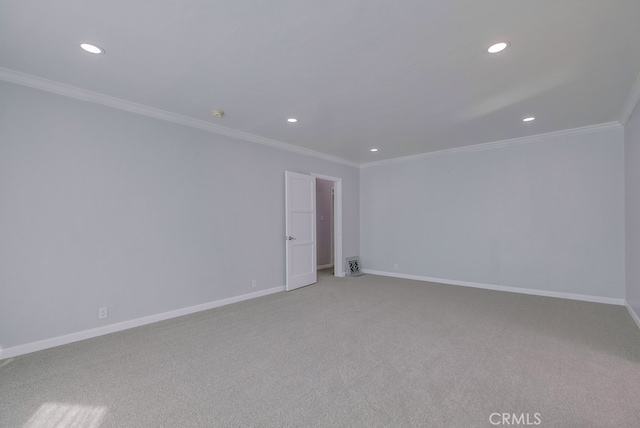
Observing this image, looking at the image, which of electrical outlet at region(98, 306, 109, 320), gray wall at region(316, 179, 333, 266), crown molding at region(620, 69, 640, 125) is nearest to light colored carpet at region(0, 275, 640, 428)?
electrical outlet at region(98, 306, 109, 320)

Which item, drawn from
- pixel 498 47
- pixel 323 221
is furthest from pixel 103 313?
pixel 323 221

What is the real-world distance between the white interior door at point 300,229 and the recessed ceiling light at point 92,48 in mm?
3120

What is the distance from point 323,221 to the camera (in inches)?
309

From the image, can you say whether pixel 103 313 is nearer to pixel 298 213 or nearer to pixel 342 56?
pixel 298 213

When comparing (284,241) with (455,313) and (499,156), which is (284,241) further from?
(499,156)

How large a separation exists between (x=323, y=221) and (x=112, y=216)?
5.12 metres

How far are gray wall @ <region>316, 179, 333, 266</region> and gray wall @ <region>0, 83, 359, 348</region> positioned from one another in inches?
116

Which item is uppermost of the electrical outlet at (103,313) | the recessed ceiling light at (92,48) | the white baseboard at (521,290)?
the recessed ceiling light at (92,48)

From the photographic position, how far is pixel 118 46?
2318 millimetres

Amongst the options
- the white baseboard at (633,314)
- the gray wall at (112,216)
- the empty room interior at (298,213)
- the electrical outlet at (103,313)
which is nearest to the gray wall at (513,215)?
the empty room interior at (298,213)

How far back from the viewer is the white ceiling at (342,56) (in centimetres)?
195

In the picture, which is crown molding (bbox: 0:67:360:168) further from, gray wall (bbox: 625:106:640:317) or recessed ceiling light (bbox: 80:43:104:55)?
gray wall (bbox: 625:106:640:317)

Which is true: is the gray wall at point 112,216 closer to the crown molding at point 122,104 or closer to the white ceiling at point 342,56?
the crown molding at point 122,104

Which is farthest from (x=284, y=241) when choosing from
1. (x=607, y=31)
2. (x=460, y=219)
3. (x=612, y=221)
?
(x=612, y=221)
